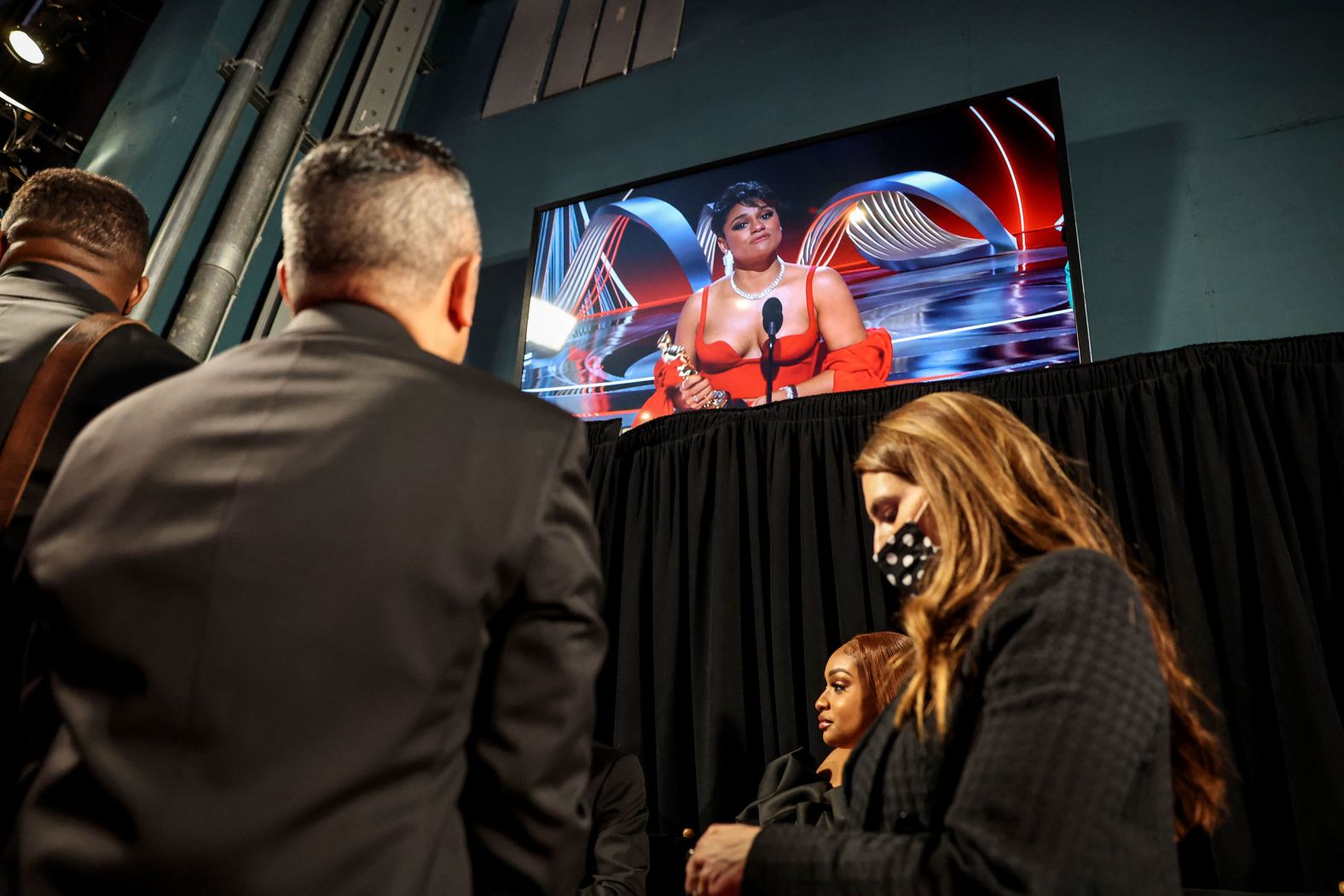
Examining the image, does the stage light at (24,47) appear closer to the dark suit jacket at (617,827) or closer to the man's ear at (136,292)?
the man's ear at (136,292)

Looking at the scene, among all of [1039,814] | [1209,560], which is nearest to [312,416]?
[1039,814]

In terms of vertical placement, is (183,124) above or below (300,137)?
below

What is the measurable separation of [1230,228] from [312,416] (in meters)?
3.87

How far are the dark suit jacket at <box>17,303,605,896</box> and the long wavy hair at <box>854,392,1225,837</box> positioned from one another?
464 mm

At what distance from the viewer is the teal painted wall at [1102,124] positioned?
3.55 meters

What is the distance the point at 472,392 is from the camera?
2.98ft

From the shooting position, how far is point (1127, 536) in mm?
3217

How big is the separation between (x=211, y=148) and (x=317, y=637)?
475 centimetres

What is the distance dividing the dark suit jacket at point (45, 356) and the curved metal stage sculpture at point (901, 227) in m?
3.15

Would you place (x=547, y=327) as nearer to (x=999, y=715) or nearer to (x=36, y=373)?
(x=36, y=373)

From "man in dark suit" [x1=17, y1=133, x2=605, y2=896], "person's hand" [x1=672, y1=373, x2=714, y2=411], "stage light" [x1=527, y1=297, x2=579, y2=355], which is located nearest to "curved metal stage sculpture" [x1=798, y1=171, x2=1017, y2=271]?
"person's hand" [x1=672, y1=373, x2=714, y2=411]

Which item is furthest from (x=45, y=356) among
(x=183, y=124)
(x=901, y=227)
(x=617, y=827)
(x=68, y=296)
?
(x=183, y=124)

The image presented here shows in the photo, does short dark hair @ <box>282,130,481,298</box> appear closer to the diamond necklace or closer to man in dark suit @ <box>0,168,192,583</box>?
man in dark suit @ <box>0,168,192,583</box>

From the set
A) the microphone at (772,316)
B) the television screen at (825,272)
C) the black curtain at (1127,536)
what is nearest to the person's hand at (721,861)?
the black curtain at (1127,536)
